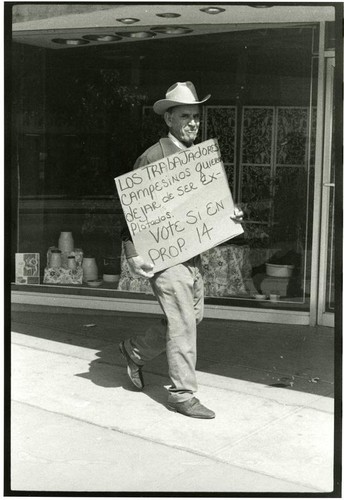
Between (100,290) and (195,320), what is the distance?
119 inches

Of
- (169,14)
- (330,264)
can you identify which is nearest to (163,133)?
(169,14)

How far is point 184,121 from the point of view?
5156mm

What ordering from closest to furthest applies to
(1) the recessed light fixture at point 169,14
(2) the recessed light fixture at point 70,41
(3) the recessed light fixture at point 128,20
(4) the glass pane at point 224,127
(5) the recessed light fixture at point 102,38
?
(1) the recessed light fixture at point 169,14 < (3) the recessed light fixture at point 128,20 < (4) the glass pane at point 224,127 < (5) the recessed light fixture at point 102,38 < (2) the recessed light fixture at point 70,41

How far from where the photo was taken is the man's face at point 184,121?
5.14m

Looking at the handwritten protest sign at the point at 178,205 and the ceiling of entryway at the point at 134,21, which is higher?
the ceiling of entryway at the point at 134,21

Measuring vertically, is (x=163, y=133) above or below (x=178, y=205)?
above

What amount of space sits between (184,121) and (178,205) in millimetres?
519

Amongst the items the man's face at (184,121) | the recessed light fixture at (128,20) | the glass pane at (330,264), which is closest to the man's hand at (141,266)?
the man's face at (184,121)

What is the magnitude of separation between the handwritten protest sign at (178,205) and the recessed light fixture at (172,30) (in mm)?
2436

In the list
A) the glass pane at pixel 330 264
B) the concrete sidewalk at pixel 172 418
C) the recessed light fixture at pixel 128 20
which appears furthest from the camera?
the glass pane at pixel 330 264

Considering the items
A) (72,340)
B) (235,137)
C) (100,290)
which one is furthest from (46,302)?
(235,137)

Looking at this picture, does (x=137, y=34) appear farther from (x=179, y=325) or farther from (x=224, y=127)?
(x=179, y=325)

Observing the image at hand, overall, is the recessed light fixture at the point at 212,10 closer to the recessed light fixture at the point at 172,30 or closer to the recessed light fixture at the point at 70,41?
the recessed light fixture at the point at 172,30

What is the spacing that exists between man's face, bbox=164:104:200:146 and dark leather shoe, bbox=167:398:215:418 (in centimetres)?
161
